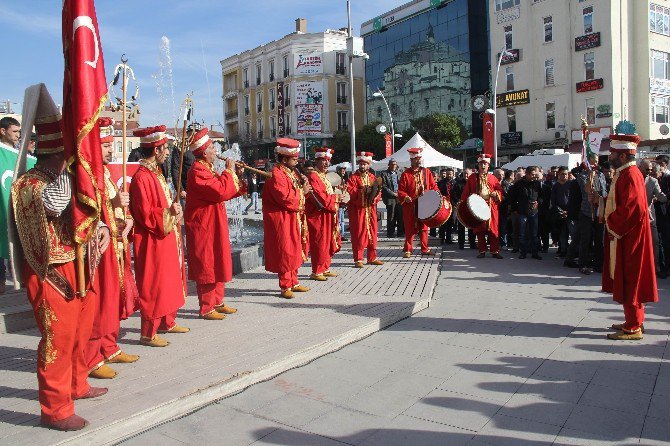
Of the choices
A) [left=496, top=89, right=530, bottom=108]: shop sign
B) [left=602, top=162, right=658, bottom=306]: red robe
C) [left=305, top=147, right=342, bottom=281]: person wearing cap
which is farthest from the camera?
[left=496, top=89, right=530, bottom=108]: shop sign

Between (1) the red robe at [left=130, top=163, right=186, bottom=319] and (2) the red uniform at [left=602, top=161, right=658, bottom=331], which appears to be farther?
(2) the red uniform at [left=602, top=161, right=658, bottom=331]

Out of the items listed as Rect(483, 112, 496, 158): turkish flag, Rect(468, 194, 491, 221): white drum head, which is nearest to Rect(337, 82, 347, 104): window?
Rect(483, 112, 496, 158): turkish flag

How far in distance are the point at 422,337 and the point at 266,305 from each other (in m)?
2.17

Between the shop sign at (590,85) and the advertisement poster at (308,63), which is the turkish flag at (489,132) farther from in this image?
the advertisement poster at (308,63)

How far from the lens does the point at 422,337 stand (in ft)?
19.9

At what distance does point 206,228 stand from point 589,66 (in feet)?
112

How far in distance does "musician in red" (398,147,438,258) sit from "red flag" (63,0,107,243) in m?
8.33

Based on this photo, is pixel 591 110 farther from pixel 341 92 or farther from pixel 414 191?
pixel 341 92

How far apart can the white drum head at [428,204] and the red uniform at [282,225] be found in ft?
12.4

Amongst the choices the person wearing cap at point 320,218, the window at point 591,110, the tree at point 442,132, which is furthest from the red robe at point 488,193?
the tree at point 442,132

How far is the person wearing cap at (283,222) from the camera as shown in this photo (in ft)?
25.5

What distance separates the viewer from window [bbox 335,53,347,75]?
6134 centimetres

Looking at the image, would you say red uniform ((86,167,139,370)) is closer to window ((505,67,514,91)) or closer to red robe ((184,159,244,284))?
red robe ((184,159,244,284))

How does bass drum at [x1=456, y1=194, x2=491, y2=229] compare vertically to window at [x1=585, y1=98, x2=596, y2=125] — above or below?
below
